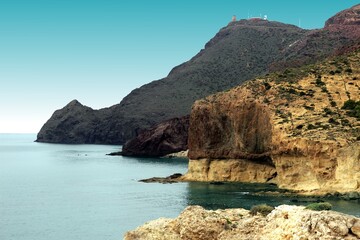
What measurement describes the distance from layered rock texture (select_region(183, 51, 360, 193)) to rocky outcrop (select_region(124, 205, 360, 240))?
46.0 meters

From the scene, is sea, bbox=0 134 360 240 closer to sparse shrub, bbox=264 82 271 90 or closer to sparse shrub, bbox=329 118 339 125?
A: sparse shrub, bbox=329 118 339 125

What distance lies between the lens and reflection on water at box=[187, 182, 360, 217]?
210 feet

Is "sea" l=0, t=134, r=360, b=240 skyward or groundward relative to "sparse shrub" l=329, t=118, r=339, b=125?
groundward

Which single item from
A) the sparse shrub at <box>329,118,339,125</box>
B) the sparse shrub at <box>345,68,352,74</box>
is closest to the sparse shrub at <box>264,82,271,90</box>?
the sparse shrub at <box>345,68,352,74</box>

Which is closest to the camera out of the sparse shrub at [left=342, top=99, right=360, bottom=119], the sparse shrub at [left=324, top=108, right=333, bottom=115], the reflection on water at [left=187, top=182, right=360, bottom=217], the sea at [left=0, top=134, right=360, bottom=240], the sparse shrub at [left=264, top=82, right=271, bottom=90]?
the sea at [left=0, top=134, right=360, bottom=240]

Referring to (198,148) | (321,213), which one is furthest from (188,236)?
(198,148)

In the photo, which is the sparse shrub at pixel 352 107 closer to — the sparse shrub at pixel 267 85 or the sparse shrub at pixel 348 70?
the sparse shrub at pixel 348 70

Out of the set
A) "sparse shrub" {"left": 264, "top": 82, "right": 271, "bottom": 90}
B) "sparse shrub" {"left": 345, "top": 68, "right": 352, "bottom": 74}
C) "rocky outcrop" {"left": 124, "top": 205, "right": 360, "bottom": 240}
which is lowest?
"rocky outcrop" {"left": 124, "top": 205, "right": 360, "bottom": 240}

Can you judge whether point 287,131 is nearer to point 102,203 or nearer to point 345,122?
point 345,122

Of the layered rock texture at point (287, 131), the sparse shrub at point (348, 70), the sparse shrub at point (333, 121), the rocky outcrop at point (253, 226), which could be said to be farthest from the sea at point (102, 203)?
the sparse shrub at point (348, 70)

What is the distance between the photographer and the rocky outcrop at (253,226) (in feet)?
70.8

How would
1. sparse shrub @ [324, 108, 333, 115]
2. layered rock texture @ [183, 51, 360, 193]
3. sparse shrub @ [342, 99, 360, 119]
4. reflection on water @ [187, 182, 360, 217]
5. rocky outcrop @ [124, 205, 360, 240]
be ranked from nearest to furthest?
1. rocky outcrop @ [124, 205, 360, 240]
2. reflection on water @ [187, 182, 360, 217]
3. layered rock texture @ [183, 51, 360, 193]
4. sparse shrub @ [342, 99, 360, 119]
5. sparse shrub @ [324, 108, 333, 115]

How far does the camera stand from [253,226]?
86.6 feet

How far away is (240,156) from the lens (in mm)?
96125
